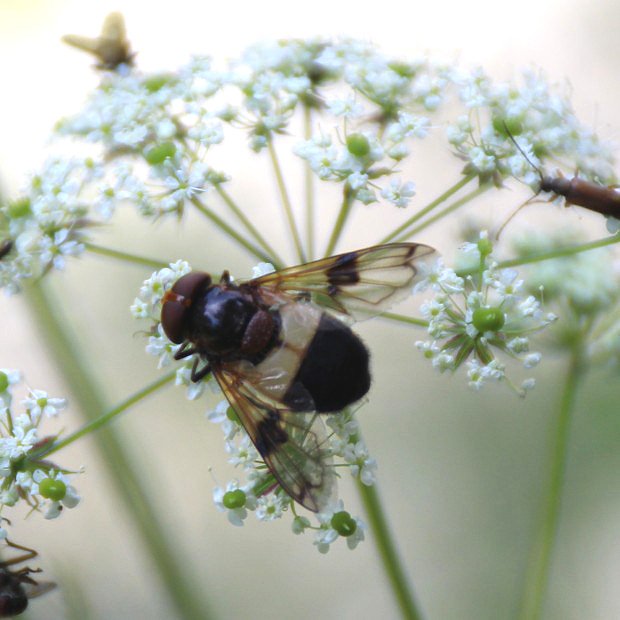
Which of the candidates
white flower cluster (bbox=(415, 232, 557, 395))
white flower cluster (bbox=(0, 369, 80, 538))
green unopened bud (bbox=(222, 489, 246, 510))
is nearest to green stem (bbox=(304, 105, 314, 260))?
white flower cluster (bbox=(415, 232, 557, 395))

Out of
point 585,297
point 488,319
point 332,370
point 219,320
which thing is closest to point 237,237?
point 219,320

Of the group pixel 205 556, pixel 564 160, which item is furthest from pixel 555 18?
pixel 205 556

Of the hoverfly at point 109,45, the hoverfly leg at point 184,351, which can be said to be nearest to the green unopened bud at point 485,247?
the hoverfly leg at point 184,351

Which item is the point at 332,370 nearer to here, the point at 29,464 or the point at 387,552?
the point at 387,552

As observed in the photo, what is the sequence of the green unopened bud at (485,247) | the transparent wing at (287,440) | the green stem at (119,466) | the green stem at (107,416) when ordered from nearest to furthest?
the transparent wing at (287,440)
the green stem at (107,416)
the green unopened bud at (485,247)
the green stem at (119,466)

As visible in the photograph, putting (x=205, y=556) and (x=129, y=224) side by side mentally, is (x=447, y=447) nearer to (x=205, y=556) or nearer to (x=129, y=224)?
(x=205, y=556)

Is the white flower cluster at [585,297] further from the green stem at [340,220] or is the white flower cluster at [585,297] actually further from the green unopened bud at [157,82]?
the green unopened bud at [157,82]

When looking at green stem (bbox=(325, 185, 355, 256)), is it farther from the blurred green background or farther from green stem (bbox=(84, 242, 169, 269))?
the blurred green background
